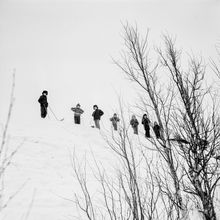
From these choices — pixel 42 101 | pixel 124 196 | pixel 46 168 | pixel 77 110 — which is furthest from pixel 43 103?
pixel 124 196

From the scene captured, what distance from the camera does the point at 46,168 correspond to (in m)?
7.16

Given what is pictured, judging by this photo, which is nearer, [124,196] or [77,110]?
[124,196]

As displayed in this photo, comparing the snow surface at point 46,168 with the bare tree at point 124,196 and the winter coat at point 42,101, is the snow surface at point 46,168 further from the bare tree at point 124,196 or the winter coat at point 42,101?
the winter coat at point 42,101

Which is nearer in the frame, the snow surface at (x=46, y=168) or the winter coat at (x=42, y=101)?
the snow surface at (x=46, y=168)

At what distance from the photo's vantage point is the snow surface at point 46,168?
15.9ft

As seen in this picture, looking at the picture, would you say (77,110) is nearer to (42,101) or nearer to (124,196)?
(42,101)

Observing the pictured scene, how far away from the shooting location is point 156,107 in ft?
19.6

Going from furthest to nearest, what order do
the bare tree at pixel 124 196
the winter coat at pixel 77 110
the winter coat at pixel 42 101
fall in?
the winter coat at pixel 77 110 → the winter coat at pixel 42 101 → the bare tree at pixel 124 196

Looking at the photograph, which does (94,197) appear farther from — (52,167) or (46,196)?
(52,167)

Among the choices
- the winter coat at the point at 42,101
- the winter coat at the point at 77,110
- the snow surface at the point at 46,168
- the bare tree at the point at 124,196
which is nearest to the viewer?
the bare tree at the point at 124,196

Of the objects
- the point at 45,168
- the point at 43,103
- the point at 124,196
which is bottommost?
the point at 124,196

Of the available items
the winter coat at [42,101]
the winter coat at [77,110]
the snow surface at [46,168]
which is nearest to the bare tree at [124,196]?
the snow surface at [46,168]

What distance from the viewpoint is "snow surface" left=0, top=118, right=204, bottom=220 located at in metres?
4.85

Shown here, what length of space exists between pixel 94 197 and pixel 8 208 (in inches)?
83.1
